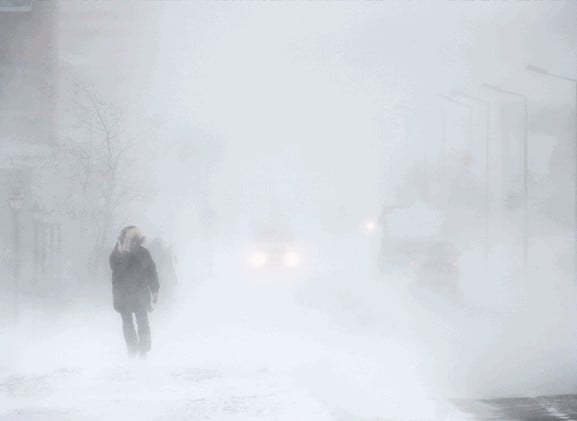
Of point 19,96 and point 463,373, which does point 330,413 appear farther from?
point 19,96

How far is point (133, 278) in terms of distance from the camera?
11.2 m

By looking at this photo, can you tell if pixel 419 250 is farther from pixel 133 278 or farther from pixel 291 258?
pixel 133 278

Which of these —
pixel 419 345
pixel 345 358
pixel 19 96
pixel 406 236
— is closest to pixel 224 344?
pixel 345 358

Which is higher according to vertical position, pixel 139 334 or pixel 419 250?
pixel 139 334

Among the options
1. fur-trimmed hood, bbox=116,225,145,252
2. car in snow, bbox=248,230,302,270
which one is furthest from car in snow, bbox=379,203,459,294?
fur-trimmed hood, bbox=116,225,145,252

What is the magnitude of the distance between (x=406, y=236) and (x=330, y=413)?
75.4 ft

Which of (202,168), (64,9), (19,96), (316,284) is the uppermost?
(64,9)

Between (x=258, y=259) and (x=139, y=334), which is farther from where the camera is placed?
(x=258, y=259)

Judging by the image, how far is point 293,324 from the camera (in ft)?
54.3

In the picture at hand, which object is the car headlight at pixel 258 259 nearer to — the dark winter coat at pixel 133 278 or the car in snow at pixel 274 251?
the car in snow at pixel 274 251

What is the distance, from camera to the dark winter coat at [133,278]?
11.2m

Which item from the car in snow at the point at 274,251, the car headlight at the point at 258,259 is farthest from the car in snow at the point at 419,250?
the car headlight at the point at 258,259

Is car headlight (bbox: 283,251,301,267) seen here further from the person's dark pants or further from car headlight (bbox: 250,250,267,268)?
the person's dark pants

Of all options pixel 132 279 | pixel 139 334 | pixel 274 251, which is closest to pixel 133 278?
pixel 132 279
